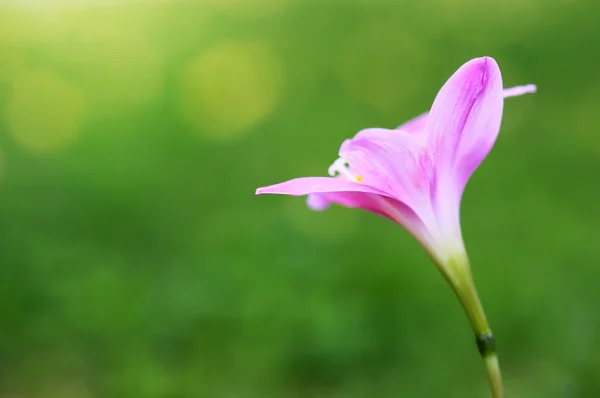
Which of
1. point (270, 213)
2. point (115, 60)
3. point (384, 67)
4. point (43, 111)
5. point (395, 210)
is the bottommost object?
point (270, 213)

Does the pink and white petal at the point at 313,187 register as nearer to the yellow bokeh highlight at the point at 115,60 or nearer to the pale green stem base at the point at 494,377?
the pale green stem base at the point at 494,377

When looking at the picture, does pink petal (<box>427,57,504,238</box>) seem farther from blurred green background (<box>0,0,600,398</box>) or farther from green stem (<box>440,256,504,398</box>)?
blurred green background (<box>0,0,600,398</box>)

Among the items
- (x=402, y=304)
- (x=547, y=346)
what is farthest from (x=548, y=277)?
(x=402, y=304)

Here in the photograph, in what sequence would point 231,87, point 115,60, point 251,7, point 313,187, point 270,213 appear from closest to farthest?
point 313,187 → point 270,213 → point 231,87 → point 115,60 → point 251,7

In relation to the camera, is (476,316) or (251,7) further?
(251,7)

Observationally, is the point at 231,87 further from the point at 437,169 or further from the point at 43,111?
the point at 437,169

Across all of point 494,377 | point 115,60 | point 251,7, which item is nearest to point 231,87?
point 115,60
